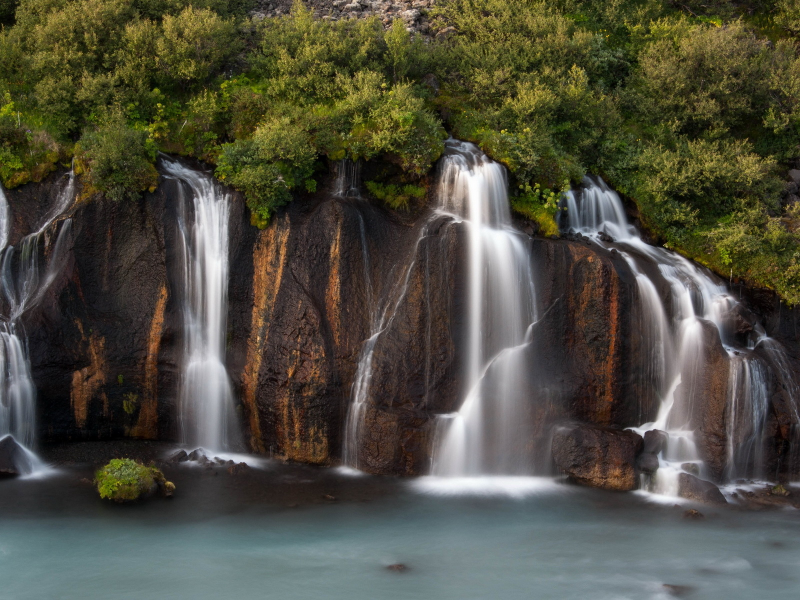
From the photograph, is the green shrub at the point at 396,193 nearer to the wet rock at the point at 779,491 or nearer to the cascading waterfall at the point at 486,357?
the cascading waterfall at the point at 486,357

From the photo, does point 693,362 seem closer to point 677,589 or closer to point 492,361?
point 492,361

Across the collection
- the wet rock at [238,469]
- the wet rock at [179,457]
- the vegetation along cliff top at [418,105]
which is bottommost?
the wet rock at [238,469]

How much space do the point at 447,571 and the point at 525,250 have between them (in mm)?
Answer: 7256

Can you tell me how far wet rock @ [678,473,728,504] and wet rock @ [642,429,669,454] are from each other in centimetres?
73

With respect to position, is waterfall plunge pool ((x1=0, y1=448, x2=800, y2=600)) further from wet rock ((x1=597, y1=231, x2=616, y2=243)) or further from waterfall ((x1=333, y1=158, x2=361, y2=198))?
waterfall ((x1=333, y1=158, x2=361, y2=198))

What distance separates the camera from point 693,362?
1641cm

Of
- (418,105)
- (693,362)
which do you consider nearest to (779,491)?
(693,362)

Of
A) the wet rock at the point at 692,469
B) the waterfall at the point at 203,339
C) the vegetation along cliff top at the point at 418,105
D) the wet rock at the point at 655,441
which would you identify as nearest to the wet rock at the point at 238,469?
the waterfall at the point at 203,339

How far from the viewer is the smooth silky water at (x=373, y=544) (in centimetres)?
1202

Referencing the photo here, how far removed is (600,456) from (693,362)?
3021 millimetres

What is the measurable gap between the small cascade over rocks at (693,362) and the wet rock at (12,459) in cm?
1271

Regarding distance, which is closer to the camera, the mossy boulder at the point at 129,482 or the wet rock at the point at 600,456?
the mossy boulder at the point at 129,482

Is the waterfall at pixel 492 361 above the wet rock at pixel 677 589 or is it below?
above

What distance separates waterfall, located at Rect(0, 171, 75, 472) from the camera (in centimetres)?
1616
